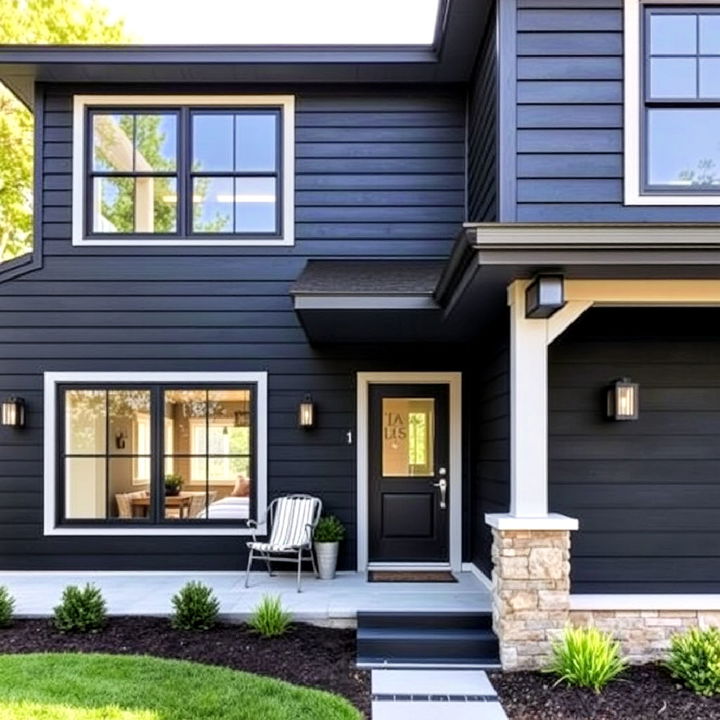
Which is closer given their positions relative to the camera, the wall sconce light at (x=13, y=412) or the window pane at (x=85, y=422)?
the wall sconce light at (x=13, y=412)

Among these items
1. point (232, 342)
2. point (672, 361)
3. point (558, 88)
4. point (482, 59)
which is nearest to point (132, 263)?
point (232, 342)

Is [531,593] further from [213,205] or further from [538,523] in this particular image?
[213,205]

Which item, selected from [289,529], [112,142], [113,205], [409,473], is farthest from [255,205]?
[289,529]

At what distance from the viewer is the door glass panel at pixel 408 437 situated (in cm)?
685

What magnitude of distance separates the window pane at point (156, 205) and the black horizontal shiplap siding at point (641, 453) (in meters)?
3.86

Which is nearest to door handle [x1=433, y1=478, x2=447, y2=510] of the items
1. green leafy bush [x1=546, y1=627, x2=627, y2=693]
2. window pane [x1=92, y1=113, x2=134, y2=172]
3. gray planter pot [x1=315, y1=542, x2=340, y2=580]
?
gray planter pot [x1=315, y1=542, x2=340, y2=580]

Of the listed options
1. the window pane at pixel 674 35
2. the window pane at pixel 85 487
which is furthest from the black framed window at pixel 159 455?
the window pane at pixel 674 35

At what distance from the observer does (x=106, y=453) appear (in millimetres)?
6867

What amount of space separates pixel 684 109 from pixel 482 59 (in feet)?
5.88

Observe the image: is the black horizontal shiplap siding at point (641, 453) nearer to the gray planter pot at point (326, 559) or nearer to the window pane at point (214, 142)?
the gray planter pot at point (326, 559)

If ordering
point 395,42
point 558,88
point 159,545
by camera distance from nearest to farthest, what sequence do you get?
point 558,88, point 395,42, point 159,545

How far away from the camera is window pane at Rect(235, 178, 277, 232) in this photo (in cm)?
690

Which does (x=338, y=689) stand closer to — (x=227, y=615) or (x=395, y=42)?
(x=227, y=615)

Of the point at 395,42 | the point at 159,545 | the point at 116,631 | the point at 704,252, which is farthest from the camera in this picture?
the point at 159,545
